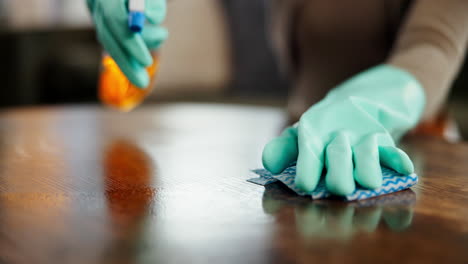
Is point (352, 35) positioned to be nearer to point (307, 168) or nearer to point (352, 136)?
point (352, 136)

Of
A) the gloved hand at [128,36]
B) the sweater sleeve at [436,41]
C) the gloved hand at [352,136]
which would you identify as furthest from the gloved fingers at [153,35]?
the sweater sleeve at [436,41]

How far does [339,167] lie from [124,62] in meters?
0.43

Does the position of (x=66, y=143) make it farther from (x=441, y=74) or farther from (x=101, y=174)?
(x=441, y=74)

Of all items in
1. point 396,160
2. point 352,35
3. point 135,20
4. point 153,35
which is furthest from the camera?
point 352,35

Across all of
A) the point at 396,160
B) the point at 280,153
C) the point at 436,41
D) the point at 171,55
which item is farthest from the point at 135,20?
the point at 171,55

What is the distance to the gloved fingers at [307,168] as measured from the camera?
54cm

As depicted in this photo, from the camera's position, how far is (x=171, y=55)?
9.24ft

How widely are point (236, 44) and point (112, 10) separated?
2087 millimetres

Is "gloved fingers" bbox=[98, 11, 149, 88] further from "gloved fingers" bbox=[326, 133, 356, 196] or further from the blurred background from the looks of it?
the blurred background

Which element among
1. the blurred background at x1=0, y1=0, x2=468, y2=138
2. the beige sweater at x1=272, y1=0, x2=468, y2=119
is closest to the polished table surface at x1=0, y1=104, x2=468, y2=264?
the beige sweater at x1=272, y1=0, x2=468, y2=119

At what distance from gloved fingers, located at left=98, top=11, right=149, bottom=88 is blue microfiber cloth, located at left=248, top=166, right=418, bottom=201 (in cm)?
30

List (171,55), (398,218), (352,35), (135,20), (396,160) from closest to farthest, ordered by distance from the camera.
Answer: (398,218) < (396,160) < (135,20) < (352,35) < (171,55)

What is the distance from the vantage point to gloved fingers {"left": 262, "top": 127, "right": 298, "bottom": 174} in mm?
615

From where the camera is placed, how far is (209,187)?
591 millimetres
